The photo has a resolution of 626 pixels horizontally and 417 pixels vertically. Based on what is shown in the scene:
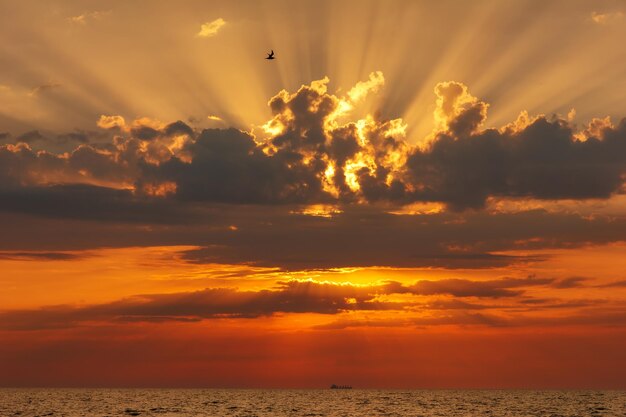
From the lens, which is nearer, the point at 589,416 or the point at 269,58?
the point at 269,58

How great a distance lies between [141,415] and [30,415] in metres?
23.5

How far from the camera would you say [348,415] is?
17088cm

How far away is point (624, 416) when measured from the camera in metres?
166

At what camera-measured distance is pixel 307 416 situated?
16688 cm

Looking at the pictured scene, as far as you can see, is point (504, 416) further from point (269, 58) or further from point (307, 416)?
point (269, 58)

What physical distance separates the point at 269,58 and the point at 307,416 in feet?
277

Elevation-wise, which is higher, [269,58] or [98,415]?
[269,58]

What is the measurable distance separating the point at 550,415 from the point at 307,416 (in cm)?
→ 5461

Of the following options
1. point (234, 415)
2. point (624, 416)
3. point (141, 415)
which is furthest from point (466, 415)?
point (141, 415)

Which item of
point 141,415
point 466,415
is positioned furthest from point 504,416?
point 141,415

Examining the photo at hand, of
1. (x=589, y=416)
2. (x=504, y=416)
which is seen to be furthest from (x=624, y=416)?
(x=504, y=416)

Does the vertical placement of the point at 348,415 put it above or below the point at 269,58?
below

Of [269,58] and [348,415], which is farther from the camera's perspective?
[348,415]

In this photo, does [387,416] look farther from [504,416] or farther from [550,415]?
[550,415]
